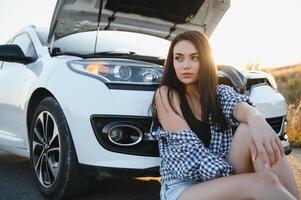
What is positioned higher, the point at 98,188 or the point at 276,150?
the point at 276,150

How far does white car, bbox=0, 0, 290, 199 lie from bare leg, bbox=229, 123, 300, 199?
62 centimetres

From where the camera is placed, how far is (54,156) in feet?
11.6

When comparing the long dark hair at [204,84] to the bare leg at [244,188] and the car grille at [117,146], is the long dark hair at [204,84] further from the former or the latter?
the bare leg at [244,188]

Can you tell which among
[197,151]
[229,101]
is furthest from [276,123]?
[197,151]

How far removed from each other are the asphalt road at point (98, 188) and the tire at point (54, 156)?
0.18 meters

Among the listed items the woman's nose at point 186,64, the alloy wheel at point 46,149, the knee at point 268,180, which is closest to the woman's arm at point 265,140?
the knee at point 268,180

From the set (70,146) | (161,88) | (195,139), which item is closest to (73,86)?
(70,146)

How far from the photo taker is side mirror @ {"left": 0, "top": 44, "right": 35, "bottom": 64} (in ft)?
12.7

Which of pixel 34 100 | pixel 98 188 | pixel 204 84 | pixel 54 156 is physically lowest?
pixel 98 188

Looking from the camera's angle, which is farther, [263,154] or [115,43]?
[115,43]

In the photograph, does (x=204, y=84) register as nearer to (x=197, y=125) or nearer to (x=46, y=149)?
(x=197, y=125)

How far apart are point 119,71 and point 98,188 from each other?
3.72ft

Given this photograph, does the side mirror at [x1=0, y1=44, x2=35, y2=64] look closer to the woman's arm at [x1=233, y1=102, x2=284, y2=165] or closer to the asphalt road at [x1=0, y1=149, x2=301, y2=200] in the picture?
the asphalt road at [x1=0, y1=149, x2=301, y2=200]

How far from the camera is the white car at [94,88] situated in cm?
310
